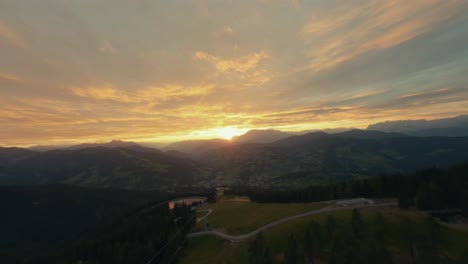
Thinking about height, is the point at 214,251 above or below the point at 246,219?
below

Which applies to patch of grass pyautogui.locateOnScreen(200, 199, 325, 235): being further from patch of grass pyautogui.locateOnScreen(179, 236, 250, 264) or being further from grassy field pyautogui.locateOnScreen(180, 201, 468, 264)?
patch of grass pyautogui.locateOnScreen(179, 236, 250, 264)

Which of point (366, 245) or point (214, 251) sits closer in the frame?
point (366, 245)

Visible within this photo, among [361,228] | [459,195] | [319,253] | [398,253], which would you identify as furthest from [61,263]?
[459,195]

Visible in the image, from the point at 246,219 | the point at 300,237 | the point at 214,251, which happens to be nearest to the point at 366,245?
the point at 300,237

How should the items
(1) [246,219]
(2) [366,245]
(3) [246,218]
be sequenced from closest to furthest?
1. (2) [366,245]
2. (1) [246,219]
3. (3) [246,218]

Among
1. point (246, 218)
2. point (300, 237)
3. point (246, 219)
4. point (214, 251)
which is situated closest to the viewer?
point (300, 237)

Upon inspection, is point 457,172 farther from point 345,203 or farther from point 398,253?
point 398,253

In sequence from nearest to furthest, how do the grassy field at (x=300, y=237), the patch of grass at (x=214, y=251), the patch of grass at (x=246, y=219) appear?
the grassy field at (x=300, y=237)
the patch of grass at (x=214, y=251)
the patch of grass at (x=246, y=219)

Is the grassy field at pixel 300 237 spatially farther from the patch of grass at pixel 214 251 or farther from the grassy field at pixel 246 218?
the grassy field at pixel 246 218

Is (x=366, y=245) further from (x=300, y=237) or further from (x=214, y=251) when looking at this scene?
(x=214, y=251)

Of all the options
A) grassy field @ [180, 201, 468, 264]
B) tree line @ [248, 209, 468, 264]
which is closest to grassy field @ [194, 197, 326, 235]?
grassy field @ [180, 201, 468, 264]

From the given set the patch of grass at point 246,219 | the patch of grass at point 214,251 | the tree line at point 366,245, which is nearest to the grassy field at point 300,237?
the patch of grass at point 214,251
